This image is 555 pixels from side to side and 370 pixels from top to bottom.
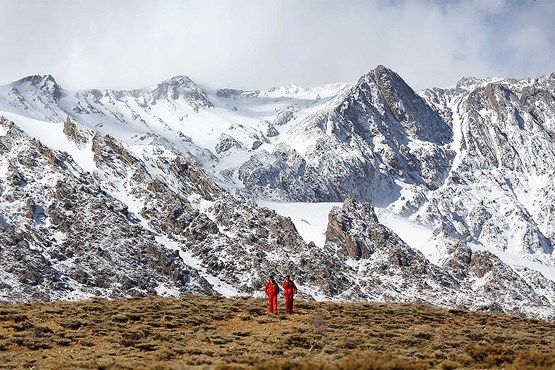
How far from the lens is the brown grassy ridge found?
76.0ft

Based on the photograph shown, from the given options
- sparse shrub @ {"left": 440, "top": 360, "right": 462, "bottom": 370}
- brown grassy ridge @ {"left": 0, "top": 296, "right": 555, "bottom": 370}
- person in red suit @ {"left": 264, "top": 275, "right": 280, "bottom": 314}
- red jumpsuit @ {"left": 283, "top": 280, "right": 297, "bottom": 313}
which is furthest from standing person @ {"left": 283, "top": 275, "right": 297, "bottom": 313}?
sparse shrub @ {"left": 440, "top": 360, "right": 462, "bottom": 370}

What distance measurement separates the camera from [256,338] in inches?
1192

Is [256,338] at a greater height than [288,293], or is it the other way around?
[288,293]

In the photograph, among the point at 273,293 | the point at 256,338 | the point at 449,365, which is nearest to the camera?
the point at 449,365

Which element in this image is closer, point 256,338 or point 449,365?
point 449,365

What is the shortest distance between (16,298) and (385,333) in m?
120

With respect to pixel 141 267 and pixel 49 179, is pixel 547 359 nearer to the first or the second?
pixel 141 267

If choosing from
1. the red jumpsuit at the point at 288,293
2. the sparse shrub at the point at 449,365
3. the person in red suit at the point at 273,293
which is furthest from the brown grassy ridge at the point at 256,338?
the red jumpsuit at the point at 288,293

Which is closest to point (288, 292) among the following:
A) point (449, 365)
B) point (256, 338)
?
point (256, 338)

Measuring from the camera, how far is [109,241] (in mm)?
176000

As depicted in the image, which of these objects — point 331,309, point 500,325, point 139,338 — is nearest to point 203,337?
point 139,338

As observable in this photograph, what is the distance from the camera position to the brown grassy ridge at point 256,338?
2316 cm

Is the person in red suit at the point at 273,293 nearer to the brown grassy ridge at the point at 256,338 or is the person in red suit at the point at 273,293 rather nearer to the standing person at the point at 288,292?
the standing person at the point at 288,292

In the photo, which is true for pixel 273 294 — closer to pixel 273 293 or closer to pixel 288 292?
pixel 273 293
